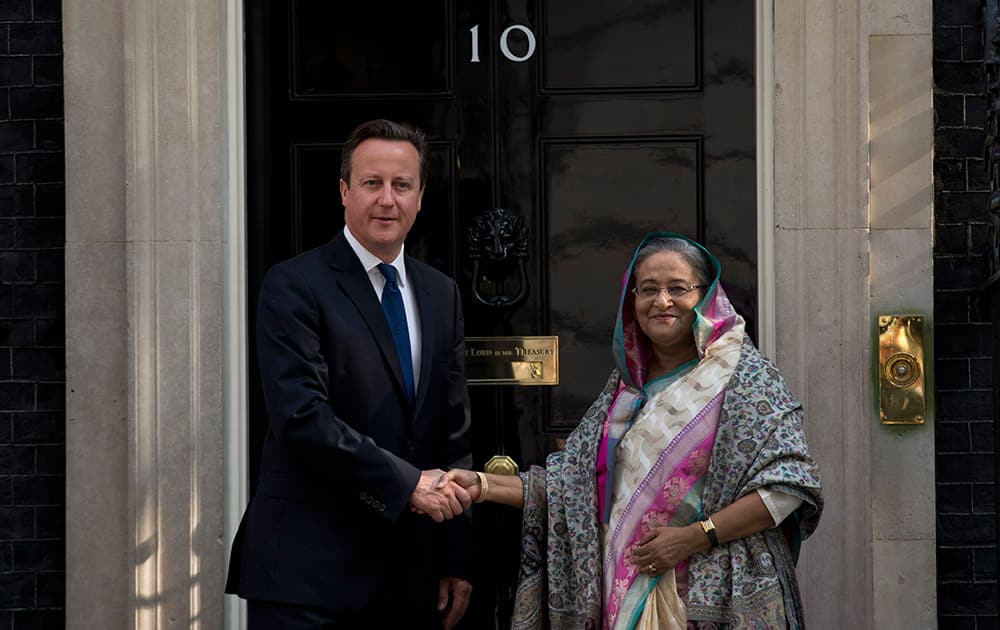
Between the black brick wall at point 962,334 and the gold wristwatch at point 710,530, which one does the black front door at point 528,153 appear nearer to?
the black brick wall at point 962,334

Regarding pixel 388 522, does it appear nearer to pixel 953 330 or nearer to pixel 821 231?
pixel 821 231

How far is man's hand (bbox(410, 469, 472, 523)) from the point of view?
148 inches

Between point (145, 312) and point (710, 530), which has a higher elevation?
point (145, 312)

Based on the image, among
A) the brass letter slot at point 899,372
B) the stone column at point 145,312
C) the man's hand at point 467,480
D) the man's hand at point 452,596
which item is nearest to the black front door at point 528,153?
the stone column at point 145,312

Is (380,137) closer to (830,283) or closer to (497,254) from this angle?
(497,254)

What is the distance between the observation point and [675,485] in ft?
12.1

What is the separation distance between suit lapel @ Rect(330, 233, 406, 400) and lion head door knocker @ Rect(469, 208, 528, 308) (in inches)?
42.0

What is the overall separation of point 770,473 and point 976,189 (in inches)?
67.0

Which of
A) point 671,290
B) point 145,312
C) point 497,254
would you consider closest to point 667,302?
point 671,290

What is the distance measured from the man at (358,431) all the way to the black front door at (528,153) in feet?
3.09

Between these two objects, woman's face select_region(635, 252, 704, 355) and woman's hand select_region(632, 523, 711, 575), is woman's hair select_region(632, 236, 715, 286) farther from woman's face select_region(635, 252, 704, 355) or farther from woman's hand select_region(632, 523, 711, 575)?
woman's hand select_region(632, 523, 711, 575)

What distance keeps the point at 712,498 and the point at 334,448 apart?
0.99 metres

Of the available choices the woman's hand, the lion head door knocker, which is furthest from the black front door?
the woman's hand

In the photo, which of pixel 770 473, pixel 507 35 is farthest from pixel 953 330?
pixel 507 35
